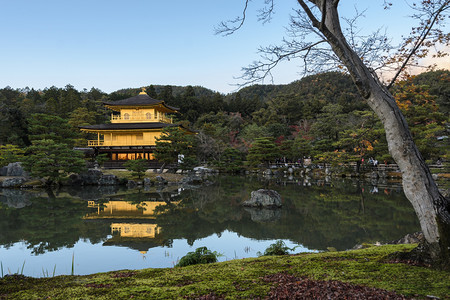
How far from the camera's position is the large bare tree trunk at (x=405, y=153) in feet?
9.30

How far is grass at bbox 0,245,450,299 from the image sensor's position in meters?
2.47

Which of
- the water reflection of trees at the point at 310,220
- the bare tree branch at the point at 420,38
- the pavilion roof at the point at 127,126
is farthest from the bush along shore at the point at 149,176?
the bare tree branch at the point at 420,38

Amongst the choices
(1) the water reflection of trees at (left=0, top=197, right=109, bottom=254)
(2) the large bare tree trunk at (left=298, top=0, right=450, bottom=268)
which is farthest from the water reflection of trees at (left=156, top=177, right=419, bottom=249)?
(2) the large bare tree trunk at (left=298, top=0, right=450, bottom=268)

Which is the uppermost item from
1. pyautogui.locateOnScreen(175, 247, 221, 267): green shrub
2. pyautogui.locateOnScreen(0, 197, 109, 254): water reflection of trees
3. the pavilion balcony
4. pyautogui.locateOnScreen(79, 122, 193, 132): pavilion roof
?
the pavilion balcony

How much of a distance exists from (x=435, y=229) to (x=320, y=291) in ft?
4.65

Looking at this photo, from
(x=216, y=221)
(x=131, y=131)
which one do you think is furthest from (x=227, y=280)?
(x=131, y=131)

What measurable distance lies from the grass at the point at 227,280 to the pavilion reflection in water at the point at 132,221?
3.34m

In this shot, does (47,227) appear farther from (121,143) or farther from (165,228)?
(121,143)

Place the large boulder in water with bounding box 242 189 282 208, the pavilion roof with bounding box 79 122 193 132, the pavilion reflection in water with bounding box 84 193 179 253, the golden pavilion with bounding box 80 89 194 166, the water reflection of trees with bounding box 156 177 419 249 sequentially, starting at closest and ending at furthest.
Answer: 1. the pavilion reflection in water with bounding box 84 193 179 253
2. the water reflection of trees with bounding box 156 177 419 249
3. the large boulder in water with bounding box 242 189 282 208
4. the pavilion roof with bounding box 79 122 193 132
5. the golden pavilion with bounding box 80 89 194 166

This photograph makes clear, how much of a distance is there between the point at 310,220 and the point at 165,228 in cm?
442

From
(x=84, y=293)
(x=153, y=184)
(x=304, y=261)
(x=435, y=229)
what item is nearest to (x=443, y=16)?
(x=435, y=229)

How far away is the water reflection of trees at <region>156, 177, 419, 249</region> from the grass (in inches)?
138

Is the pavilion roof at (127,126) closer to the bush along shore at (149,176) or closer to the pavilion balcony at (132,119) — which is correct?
the pavilion balcony at (132,119)

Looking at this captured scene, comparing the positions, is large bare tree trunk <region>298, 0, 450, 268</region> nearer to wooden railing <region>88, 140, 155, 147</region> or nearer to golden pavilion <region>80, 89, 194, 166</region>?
golden pavilion <region>80, 89, 194, 166</region>
